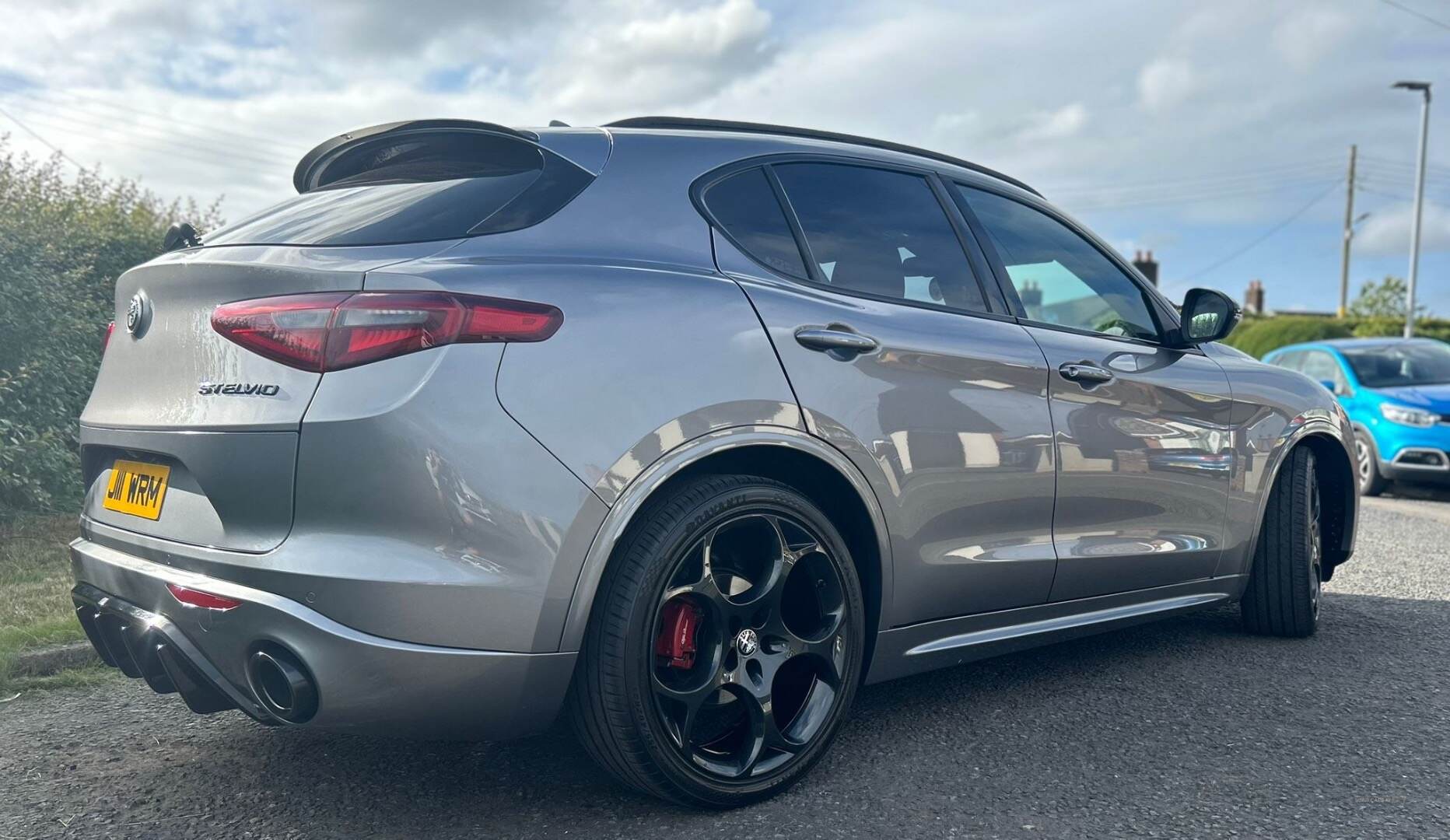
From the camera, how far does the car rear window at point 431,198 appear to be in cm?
257

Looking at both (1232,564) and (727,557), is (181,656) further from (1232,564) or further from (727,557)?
(1232,564)

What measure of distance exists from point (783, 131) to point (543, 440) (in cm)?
146

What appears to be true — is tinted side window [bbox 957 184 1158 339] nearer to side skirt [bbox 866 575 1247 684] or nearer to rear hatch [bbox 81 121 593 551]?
side skirt [bbox 866 575 1247 684]

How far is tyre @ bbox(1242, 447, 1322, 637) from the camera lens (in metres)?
4.48

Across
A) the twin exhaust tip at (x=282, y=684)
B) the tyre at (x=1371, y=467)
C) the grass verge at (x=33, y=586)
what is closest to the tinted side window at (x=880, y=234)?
the twin exhaust tip at (x=282, y=684)

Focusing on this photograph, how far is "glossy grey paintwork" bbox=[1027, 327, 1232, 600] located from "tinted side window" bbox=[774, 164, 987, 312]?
13.9 inches

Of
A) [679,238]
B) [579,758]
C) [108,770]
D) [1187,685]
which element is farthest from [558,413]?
[1187,685]

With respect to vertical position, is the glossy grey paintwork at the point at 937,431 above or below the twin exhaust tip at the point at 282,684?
above

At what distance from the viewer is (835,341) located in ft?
9.47

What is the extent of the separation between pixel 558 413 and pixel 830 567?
0.86m

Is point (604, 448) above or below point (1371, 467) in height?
above

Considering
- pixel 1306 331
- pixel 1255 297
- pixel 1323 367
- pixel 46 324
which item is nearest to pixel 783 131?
pixel 46 324

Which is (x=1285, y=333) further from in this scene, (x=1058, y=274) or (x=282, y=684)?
(x=282, y=684)

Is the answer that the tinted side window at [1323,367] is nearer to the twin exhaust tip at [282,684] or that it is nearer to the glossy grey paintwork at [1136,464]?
the glossy grey paintwork at [1136,464]
